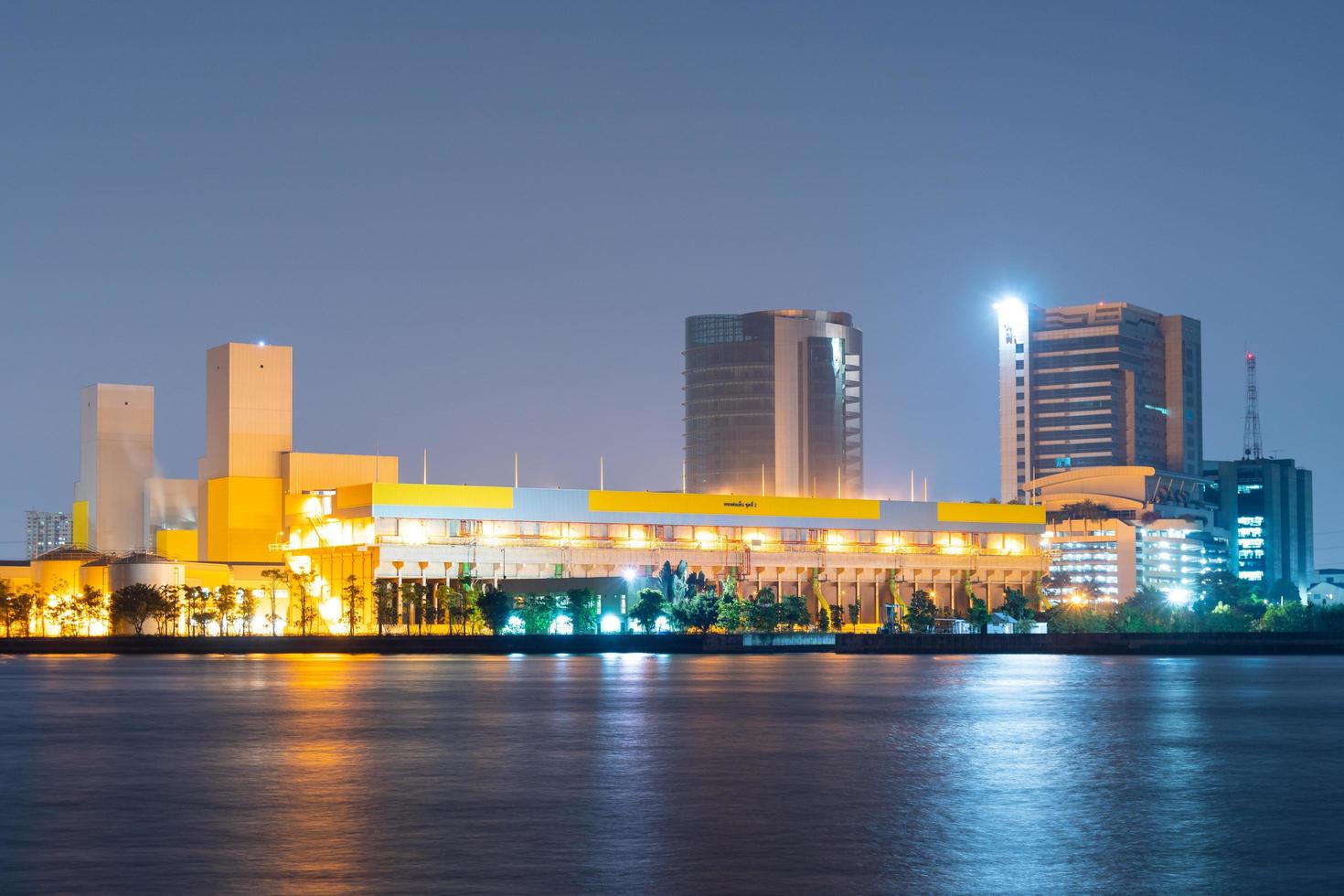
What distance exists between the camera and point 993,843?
2458 centimetres

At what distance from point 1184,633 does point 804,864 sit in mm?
151419

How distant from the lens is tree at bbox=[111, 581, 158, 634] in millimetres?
172250

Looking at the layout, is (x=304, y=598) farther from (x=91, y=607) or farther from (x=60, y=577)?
(x=60, y=577)

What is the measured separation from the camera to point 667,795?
3050cm

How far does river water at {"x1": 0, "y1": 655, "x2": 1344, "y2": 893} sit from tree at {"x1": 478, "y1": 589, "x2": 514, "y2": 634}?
3723 inches

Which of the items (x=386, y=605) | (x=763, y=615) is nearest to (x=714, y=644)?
(x=763, y=615)

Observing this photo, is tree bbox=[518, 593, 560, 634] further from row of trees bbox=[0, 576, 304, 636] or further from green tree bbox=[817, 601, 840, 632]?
green tree bbox=[817, 601, 840, 632]

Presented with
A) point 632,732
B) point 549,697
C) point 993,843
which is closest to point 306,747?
point 632,732

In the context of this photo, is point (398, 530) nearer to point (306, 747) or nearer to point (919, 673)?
point (919, 673)

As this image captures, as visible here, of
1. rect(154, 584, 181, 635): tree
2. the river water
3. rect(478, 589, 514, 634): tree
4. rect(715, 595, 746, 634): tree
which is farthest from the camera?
rect(154, 584, 181, 635): tree

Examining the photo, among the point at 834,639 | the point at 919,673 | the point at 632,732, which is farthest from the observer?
the point at 834,639

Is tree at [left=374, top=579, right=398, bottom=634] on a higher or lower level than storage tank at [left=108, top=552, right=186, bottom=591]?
lower

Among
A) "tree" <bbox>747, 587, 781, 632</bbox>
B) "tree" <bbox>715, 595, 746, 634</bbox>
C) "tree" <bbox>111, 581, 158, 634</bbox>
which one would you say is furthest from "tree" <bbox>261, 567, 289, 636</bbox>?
"tree" <bbox>747, 587, 781, 632</bbox>

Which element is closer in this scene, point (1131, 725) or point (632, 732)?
point (632, 732)
